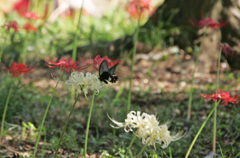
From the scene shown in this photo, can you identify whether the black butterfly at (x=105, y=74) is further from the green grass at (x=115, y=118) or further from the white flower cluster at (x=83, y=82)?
the green grass at (x=115, y=118)

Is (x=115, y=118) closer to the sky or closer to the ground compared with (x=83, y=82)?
closer to the ground

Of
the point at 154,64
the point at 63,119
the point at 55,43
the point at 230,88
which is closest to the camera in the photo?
the point at 63,119

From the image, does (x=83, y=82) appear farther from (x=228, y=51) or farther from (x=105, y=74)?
(x=228, y=51)

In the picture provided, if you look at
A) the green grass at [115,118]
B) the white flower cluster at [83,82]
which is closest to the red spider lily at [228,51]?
the green grass at [115,118]

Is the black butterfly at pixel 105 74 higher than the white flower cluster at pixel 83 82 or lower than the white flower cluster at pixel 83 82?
higher

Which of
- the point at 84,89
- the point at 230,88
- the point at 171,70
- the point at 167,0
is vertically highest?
the point at 167,0

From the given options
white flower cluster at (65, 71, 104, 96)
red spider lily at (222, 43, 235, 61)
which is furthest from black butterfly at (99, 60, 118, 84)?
red spider lily at (222, 43, 235, 61)

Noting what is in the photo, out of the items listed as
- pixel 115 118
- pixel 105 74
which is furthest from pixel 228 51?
pixel 115 118

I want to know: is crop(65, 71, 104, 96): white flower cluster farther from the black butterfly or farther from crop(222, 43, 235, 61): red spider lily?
crop(222, 43, 235, 61): red spider lily

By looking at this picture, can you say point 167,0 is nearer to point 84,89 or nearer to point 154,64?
point 154,64

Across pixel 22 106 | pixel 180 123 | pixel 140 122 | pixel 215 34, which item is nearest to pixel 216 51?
pixel 215 34

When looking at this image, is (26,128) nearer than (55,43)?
Yes
